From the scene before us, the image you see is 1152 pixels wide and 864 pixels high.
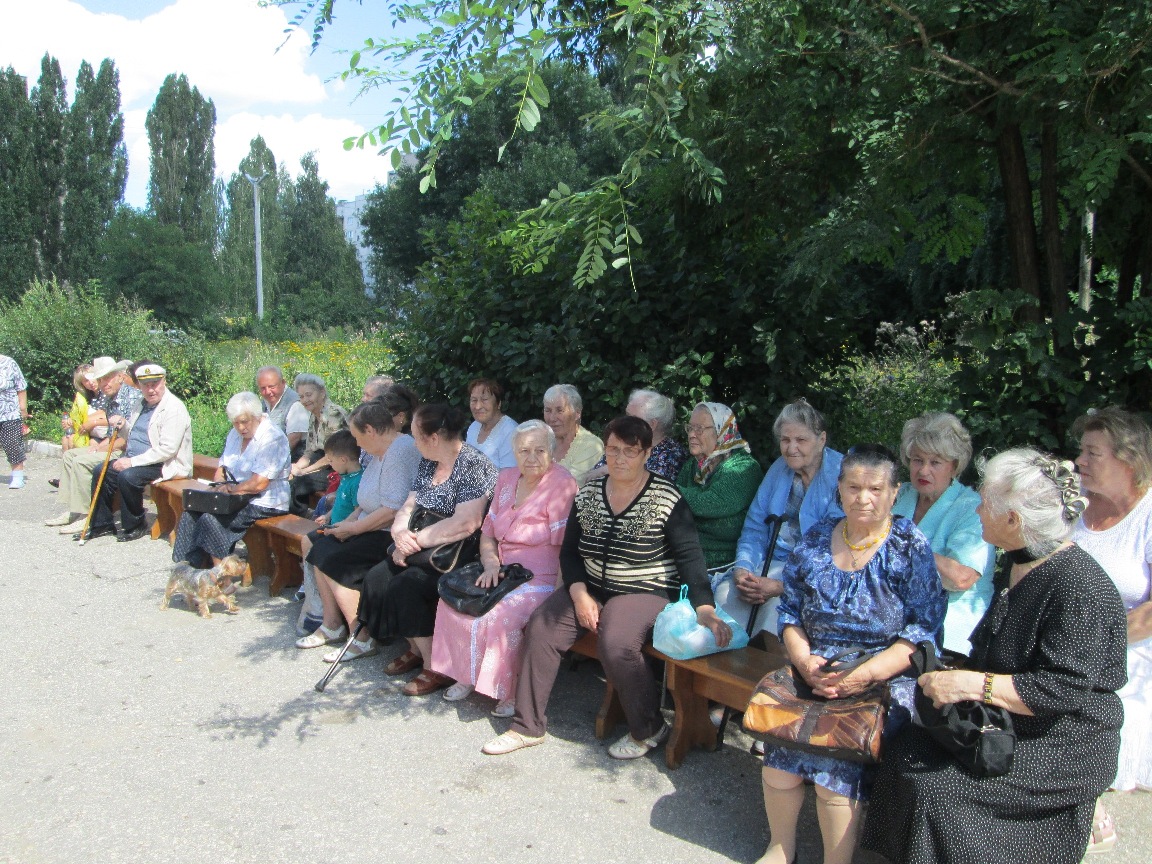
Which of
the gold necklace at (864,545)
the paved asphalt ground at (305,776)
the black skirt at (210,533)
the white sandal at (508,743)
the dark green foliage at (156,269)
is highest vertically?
the dark green foliage at (156,269)

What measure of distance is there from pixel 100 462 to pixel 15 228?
78.8 feet

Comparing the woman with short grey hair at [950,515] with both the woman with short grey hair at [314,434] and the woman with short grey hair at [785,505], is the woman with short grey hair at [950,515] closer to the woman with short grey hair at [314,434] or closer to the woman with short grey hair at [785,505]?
the woman with short grey hair at [785,505]

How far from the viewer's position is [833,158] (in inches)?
186

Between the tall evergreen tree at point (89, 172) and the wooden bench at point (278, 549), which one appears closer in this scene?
the wooden bench at point (278, 549)

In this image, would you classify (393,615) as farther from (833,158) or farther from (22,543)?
(22,543)

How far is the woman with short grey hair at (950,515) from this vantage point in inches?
137

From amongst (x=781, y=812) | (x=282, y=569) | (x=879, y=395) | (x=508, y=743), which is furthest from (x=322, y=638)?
(x=879, y=395)

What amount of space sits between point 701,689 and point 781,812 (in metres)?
0.76

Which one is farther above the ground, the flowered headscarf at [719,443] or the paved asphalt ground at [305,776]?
the flowered headscarf at [719,443]

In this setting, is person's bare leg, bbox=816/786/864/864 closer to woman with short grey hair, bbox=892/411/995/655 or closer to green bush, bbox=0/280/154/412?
woman with short grey hair, bbox=892/411/995/655

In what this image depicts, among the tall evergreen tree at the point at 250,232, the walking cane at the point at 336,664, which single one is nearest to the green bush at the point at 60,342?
the walking cane at the point at 336,664

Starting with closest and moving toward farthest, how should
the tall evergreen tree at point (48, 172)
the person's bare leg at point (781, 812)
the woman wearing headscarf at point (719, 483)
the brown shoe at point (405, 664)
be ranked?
1. the person's bare leg at point (781, 812)
2. the woman wearing headscarf at point (719, 483)
3. the brown shoe at point (405, 664)
4. the tall evergreen tree at point (48, 172)

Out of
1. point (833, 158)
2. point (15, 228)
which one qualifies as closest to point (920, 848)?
point (833, 158)

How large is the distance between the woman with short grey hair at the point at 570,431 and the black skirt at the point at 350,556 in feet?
3.66
